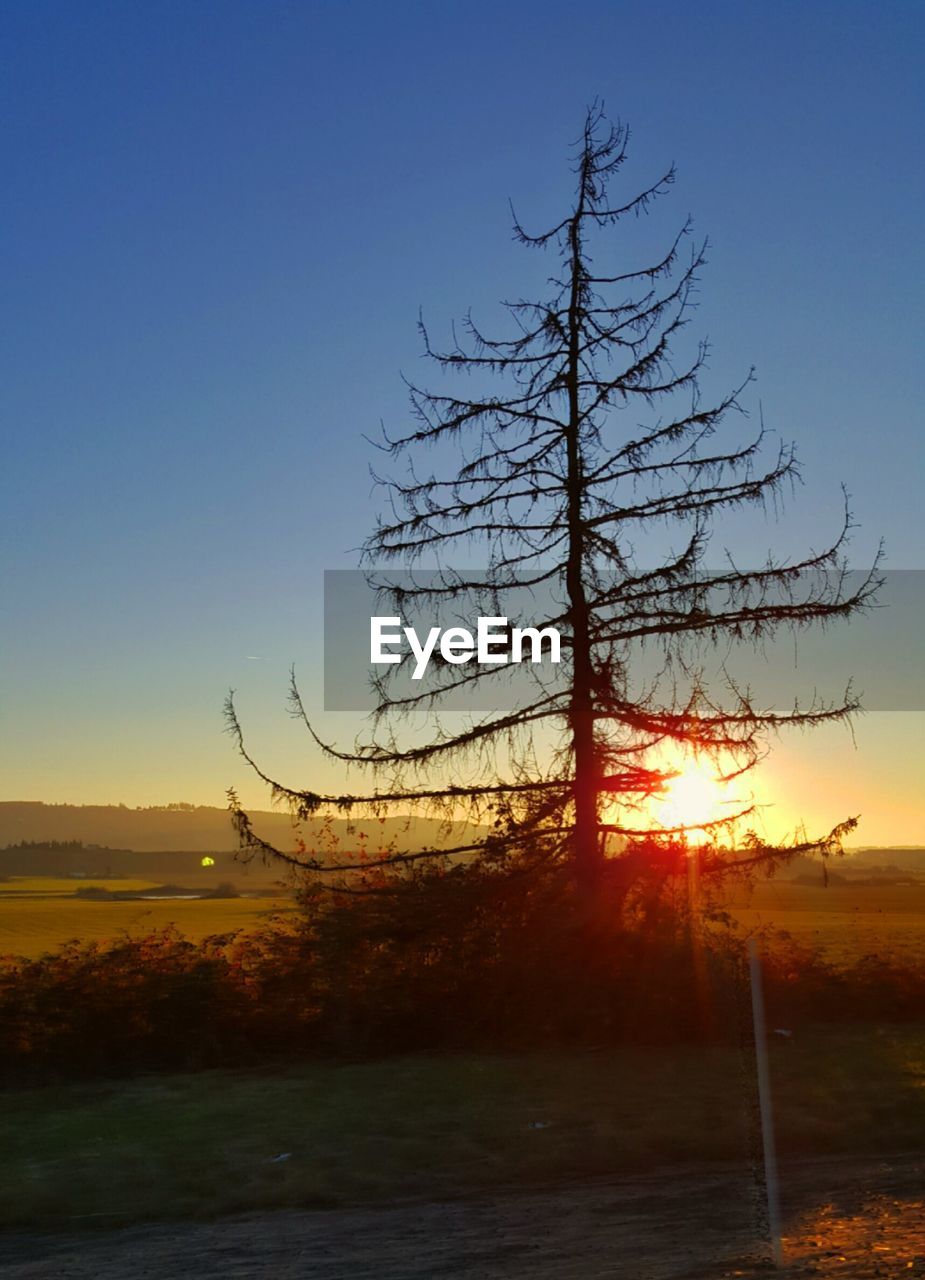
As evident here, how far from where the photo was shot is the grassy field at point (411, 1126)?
10109 mm

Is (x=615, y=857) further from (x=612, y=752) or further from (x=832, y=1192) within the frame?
(x=832, y=1192)

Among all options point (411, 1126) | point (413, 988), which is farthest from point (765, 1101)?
point (413, 988)

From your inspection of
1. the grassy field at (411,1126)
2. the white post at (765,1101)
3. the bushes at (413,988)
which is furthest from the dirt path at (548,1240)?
the bushes at (413,988)

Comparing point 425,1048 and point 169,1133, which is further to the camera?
point 425,1048

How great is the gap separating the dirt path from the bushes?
4.97 metres

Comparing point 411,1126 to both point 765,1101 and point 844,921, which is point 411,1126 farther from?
point 844,921

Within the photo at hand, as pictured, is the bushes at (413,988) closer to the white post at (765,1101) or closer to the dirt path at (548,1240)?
the white post at (765,1101)

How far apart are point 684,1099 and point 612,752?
22.2 feet

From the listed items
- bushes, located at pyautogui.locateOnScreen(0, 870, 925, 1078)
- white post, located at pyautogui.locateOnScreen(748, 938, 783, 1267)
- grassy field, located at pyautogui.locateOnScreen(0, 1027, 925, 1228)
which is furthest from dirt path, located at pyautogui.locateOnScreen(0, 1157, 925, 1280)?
bushes, located at pyautogui.locateOnScreen(0, 870, 925, 1078)

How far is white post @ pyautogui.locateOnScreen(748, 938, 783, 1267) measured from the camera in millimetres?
8500

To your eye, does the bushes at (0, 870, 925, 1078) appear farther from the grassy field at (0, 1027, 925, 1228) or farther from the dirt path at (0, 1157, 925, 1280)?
the dirt path at (0, 1157, 925, 1280)

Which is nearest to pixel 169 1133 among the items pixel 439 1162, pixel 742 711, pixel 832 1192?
pixel 439 1162

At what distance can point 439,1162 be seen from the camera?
35.1 ft

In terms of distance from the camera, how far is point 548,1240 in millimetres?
8312
